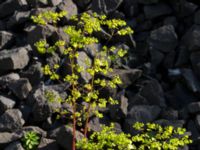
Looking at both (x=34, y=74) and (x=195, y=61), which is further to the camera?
(x=195, y=61)

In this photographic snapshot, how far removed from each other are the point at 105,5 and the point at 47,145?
5595 millimetres

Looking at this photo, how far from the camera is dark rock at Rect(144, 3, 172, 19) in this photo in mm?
16688

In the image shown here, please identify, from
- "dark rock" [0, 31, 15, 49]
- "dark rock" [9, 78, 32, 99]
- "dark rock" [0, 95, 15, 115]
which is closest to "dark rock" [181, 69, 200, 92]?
"dark rock" [9, 78, 32, 99]

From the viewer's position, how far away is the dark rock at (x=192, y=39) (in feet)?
50.3

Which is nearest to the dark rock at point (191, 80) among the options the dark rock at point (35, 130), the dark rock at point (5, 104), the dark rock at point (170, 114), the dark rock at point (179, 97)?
the dark rock at point (179, 97)

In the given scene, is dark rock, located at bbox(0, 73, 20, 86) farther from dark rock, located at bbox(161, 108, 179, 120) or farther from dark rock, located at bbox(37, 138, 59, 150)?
dark rock, located at bbox(161, 108, 179, 120)

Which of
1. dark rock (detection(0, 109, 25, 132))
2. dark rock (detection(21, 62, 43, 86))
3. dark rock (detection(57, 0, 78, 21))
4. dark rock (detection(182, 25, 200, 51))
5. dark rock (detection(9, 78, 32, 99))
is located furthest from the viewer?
dark rock (detection(57, 0, 78, 21))

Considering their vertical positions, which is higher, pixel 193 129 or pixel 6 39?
pixel 6 39

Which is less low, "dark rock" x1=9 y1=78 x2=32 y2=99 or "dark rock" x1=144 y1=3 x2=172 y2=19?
"dark rock" x1=144 y1=3 x2=172 y2=19

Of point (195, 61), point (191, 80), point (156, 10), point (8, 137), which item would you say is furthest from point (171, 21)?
point (8, 137)

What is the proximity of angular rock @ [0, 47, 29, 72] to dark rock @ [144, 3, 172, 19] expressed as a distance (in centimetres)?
432

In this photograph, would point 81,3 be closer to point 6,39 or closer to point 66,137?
point 6,39

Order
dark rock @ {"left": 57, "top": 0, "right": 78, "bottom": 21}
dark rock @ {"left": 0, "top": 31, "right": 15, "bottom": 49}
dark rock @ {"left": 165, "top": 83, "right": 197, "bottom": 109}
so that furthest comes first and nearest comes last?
dark rock @ {"left": 57, "top": 0, "right": 78, "bottom": 21}, dark rock @ {"left": 0, "top": 31, "right": 15, "bottom": 49}, dark rock @ {"left": 165, "top": 83, "right": 197, "bottom": 109}

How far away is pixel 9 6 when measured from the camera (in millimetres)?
16953
